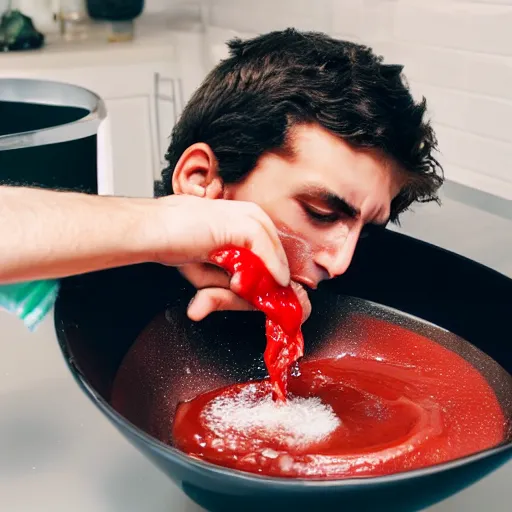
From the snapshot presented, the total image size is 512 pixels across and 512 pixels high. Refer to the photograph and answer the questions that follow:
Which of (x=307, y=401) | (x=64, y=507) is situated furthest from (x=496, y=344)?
(x=64, y=507)

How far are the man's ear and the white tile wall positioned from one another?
1.73ft

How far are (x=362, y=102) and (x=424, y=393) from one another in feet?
0.89

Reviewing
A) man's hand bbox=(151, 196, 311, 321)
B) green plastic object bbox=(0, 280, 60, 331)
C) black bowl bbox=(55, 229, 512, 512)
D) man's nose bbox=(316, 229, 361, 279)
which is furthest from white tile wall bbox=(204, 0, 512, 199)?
green plastic object bbox=(0, 280, 60, 331)

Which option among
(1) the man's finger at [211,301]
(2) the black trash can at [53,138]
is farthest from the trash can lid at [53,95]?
(1) the man's finger at [211,301]

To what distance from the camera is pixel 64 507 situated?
0.50 metres

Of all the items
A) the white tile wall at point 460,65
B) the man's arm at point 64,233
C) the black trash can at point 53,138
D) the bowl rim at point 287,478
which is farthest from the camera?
the white tile wall at point 460,65

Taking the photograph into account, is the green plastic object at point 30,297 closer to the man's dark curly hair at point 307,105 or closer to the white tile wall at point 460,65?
the man's dark curly hair at point 307,105

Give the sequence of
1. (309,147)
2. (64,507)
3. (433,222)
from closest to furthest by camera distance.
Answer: (64,507) < (309,147) < (433,222)

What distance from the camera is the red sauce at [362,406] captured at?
51 cm

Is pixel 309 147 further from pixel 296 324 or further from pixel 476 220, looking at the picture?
pixel 476 220

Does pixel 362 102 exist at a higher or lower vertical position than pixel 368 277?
higher

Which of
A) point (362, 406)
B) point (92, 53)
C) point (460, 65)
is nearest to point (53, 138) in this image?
point (362, 406)

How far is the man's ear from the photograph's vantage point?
25.1 inches

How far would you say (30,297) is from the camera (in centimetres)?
55
